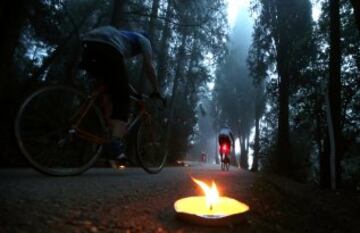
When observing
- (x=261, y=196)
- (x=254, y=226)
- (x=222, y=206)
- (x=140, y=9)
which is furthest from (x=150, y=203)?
(x=140, y=9)

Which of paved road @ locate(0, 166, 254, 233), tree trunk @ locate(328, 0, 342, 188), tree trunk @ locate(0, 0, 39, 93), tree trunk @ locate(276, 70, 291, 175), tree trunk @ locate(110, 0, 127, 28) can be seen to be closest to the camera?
paved road @ locate(0, 166, 254, 233)

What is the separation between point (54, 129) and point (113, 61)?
1041mm

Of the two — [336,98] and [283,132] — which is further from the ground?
[283,132]

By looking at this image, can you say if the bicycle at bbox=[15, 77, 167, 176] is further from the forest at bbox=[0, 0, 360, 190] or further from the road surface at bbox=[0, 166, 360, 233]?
the forest at bbox=[0, 0, 360, 190]

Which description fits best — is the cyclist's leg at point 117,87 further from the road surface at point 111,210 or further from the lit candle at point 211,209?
the lit candle at point 211,209

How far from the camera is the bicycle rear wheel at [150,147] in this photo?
6129 millimetres

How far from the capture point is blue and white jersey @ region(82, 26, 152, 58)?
4363mm

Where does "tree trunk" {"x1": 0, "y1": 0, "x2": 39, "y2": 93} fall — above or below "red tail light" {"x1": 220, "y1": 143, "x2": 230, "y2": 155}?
above

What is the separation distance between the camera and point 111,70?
176 inches

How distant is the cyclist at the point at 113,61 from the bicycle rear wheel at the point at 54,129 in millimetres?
245

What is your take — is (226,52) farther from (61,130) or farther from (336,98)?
(61,130)

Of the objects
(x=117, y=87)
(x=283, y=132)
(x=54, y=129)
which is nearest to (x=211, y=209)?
(x=117, y=87)

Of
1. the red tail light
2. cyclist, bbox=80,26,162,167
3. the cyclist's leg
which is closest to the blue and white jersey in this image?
cyclist, bbox=80,26,162,167

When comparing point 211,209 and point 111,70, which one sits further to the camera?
point 111,70
